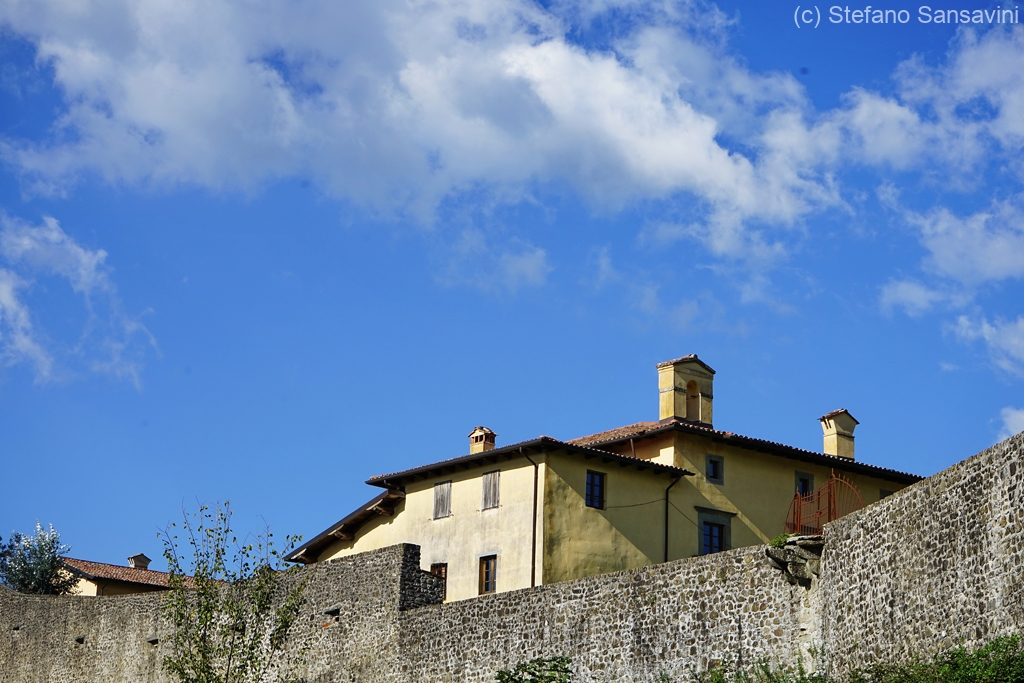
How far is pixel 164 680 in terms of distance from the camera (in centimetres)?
4056

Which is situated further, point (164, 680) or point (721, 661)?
point (164, 680)

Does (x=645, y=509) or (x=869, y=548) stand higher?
(x=645, y=509)

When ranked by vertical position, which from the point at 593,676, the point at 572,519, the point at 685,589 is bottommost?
the point at 593,676

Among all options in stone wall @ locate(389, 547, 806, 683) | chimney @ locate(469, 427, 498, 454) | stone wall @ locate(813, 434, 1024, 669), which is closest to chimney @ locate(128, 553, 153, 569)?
chimney @ locate(469, 427, 498, 454)

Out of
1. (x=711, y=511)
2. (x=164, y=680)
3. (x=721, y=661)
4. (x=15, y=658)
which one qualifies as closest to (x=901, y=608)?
(x=721, y=661)

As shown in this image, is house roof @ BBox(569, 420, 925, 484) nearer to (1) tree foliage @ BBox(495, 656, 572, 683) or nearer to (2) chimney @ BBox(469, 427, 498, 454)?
(2) chimney @ BBox(469, 427, 498, 454)

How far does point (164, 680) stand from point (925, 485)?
94.1 ft

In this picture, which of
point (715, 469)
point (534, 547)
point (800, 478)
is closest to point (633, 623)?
point (534, 547)

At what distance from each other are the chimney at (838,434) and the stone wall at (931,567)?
25.3 meters

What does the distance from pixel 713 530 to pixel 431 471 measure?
9650 mm

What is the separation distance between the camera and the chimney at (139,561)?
224 feet

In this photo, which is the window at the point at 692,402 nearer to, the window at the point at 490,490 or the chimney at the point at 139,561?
the window at the point at 490,490

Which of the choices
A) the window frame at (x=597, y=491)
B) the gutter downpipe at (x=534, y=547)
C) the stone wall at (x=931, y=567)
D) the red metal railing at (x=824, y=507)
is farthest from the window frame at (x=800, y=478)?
the stone wall at (x=931, y=567)

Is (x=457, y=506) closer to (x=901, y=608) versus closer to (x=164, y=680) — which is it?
(x=164, y=680)
